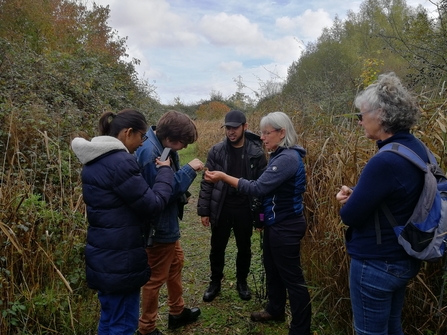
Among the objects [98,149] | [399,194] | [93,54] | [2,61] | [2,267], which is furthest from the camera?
[93,54]

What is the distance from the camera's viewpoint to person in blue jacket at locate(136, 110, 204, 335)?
232cm

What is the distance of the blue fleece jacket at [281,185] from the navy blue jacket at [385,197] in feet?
2.41

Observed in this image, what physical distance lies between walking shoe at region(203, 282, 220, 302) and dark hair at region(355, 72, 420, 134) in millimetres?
2439

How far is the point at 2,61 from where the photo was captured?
6379mm

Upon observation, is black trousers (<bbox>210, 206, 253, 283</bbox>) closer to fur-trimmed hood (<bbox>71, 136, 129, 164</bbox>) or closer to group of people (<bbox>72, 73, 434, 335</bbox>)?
group of people (<bbox>72, 73, 434, 335</bbox>)

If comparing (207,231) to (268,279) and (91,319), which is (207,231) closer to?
(268,279)

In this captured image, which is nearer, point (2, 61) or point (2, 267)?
point (2, 267)

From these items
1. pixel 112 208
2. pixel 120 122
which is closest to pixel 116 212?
pixel 112 208

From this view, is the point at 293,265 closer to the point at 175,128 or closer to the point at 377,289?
the point at 377,289

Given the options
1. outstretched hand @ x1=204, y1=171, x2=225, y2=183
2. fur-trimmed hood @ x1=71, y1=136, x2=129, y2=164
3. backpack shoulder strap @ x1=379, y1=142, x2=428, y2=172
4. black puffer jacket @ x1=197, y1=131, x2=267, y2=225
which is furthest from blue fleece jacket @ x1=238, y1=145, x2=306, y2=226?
fur-trimmed hood @ x1=71, y1=136, x2=129, y2=164

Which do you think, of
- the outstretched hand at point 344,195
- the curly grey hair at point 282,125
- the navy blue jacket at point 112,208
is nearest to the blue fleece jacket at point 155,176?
the navy blue jacket at point 112,208

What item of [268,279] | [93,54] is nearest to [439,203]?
[268,279]

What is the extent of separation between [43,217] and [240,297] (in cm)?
202

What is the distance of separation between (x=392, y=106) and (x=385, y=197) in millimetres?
443
